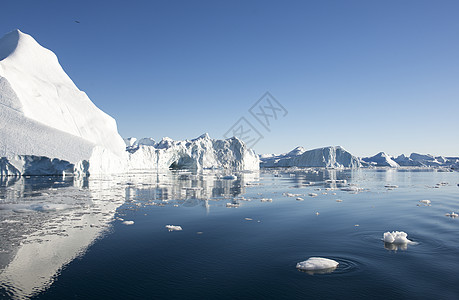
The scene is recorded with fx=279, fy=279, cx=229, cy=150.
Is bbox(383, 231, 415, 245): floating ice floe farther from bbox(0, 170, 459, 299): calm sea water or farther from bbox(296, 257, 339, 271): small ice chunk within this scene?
bbox(296, 257, 339, 271): small ice chunk

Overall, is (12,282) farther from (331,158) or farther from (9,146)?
(331,158)

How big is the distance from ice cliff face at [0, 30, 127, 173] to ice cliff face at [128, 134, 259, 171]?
9479 mm

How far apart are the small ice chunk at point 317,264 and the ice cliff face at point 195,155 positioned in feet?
174

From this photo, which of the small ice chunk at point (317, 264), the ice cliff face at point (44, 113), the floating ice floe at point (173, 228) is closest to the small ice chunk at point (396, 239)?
the small ice chunk at point (317, 264)

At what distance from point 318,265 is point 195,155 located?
191ft

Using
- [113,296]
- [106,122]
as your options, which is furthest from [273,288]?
[106,122]

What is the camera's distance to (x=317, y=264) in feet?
16.9

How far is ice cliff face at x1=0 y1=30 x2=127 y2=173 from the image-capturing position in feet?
104

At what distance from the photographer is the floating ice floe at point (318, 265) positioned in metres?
5.09

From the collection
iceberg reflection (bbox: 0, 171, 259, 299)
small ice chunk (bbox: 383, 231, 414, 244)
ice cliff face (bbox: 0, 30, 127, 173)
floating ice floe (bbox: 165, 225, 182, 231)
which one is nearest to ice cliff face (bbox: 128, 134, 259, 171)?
ice cliff face (bbox: 0, 30, 127, 173)

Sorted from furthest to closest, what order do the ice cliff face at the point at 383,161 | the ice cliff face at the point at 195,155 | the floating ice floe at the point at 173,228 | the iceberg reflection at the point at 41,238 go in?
1. the ice cliff face at the point at 383,161
2. the ice cliff face at the point at 195,155
3. the floating ice floe at the point at 173,228
4. the iceberg reflection at the point at 41,238

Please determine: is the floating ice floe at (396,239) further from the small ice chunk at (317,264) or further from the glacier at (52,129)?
the glacier at (52,129)

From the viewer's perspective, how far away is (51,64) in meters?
50.6

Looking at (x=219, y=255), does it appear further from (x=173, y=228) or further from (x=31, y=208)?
(x=31, y=208)
